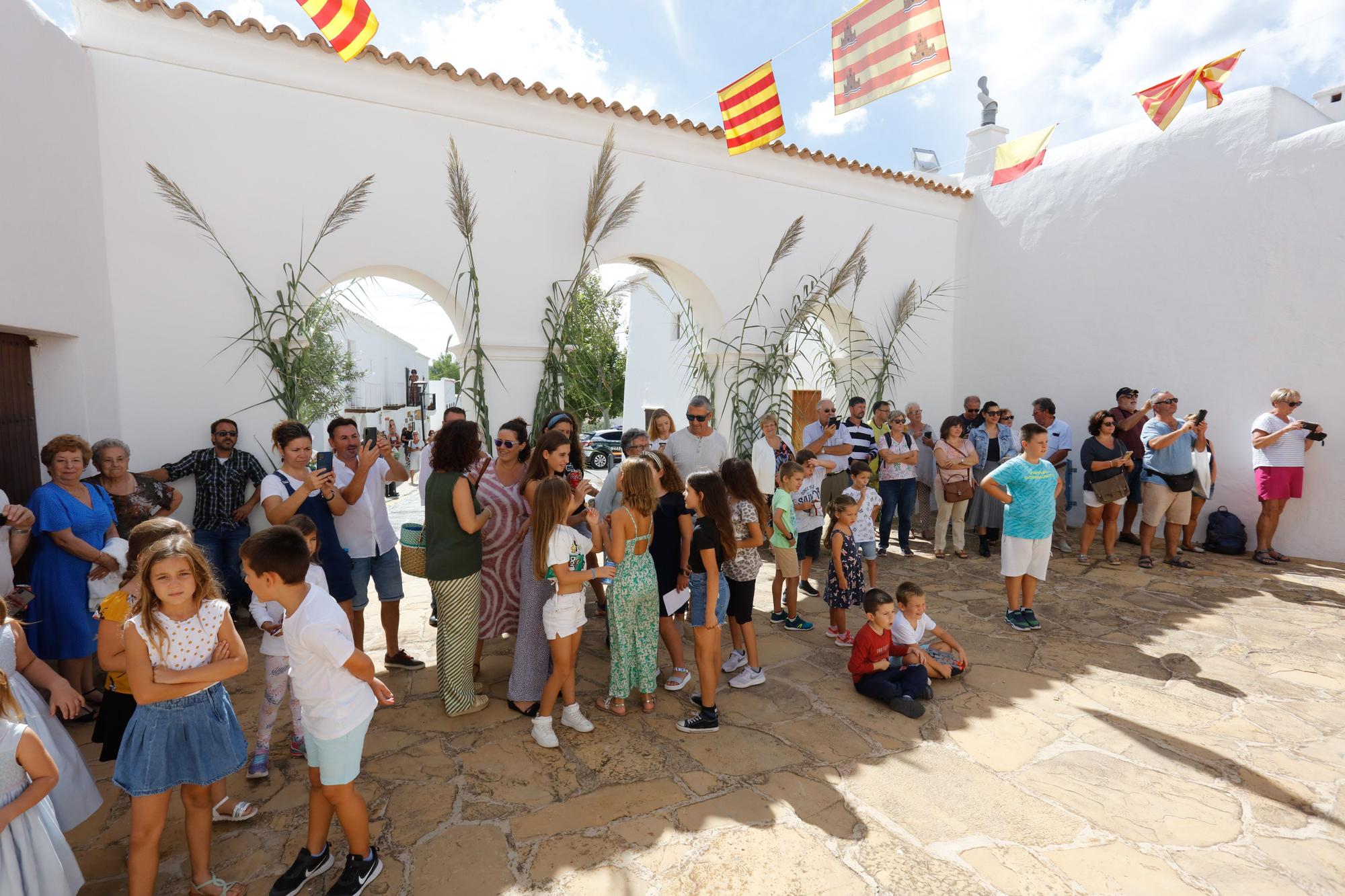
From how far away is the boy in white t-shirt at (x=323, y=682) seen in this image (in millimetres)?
2225

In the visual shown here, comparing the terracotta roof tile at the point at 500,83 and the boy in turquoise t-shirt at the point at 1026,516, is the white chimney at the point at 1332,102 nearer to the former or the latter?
the terracotta roof tile at the point at 500,83

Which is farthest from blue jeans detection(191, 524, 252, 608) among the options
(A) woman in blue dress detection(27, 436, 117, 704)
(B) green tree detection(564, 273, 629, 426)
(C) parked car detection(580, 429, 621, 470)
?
(C) parked car detection(580, 429, 621, 470)

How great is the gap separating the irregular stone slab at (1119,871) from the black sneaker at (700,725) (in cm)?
156

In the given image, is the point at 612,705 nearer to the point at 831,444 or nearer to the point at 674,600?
the point at 674,600

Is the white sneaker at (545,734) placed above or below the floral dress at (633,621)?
below

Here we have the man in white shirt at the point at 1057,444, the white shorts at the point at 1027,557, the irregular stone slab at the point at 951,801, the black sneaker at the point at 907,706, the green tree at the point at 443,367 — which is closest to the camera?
the irregular stone slab at the point at 951,801

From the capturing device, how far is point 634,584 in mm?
3508

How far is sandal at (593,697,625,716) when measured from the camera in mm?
3688

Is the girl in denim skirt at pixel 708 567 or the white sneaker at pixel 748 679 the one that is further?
the white sneaker at pixel 748 679

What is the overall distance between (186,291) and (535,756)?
4.33m

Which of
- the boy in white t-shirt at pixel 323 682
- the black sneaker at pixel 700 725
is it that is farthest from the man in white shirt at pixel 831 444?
the boy in white t-shirt at pixel 323 682

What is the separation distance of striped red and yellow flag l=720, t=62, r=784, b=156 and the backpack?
606cm

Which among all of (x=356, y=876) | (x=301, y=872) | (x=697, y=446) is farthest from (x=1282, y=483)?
(x=301, y=872)

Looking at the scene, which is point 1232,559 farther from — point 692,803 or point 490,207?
point 490,207
